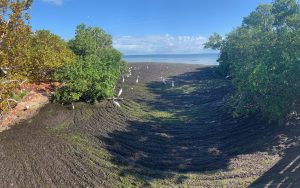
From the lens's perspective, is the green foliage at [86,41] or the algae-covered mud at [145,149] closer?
the algae-covered mud at [145,149]

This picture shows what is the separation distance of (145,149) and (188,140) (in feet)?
11.6

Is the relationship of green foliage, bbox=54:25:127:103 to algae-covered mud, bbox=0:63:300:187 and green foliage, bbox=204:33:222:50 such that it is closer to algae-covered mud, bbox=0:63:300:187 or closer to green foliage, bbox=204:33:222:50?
algae-covered mud, bbox=0:63:300:187

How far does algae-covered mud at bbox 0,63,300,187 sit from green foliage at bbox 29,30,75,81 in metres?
4.63

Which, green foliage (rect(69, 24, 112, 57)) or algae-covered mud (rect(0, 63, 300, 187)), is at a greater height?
green foliage (rect(69, 24, 112, 57))

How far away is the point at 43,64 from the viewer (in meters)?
28.9

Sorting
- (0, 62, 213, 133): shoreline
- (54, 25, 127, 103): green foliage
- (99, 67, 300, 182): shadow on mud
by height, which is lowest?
(99, 67, 300, 182): shadow on mud

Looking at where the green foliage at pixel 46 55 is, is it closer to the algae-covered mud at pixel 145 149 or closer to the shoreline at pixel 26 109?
the shoreline at pixel 26 109

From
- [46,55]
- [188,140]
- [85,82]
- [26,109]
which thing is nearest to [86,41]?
[46,55]

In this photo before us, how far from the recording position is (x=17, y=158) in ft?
56.5

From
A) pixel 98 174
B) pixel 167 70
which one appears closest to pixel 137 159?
pixel 98 174

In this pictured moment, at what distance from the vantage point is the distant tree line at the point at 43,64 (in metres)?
22.6

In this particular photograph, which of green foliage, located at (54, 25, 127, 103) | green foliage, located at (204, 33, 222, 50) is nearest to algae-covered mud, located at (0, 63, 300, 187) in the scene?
green foliage, located at (54, 25, 127, 103)

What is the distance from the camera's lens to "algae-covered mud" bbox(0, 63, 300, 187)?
16094 millimetres

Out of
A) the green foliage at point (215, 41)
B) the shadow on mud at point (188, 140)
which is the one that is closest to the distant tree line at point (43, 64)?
the shadow on mud at point (188, 140)
